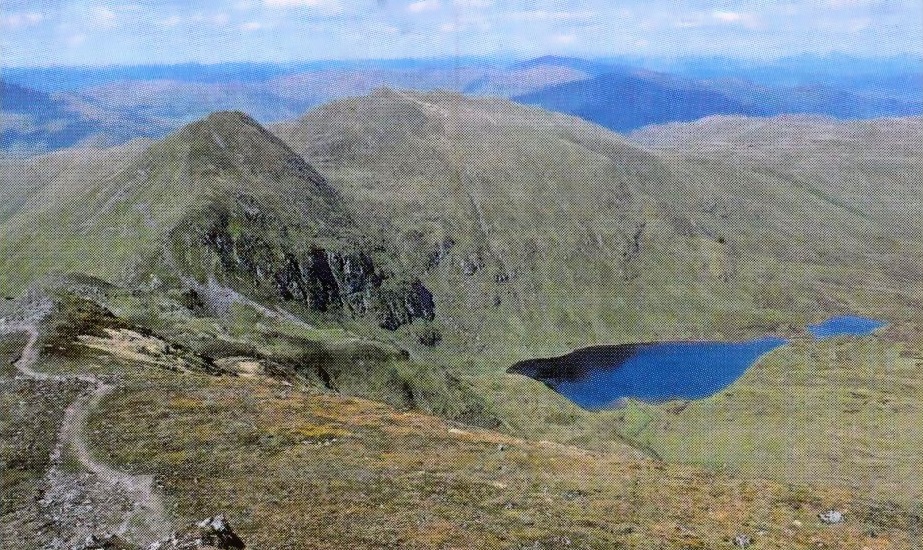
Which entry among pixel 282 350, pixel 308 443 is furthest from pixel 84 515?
pixel 282 350

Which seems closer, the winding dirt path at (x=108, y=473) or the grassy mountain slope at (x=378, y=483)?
the winding dirt path at (x=108, y=473)

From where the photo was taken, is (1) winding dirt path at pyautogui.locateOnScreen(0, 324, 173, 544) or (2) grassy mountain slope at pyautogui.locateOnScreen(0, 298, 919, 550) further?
(2) grassy mountain slope at pyautogui.locateOnScreen(0, 298, 919, 550)

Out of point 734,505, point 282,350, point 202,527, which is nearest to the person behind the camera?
point 202,527

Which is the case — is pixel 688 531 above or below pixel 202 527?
below

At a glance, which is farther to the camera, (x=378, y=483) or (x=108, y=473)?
(x=378, y=483)

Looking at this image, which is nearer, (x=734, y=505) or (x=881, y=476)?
(x=734, y=505)

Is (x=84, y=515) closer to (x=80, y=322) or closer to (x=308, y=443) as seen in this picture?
(x=308, y=443)

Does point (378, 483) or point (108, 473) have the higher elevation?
point (108, 473)

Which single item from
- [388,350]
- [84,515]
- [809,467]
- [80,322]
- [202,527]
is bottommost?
[809,467]
